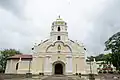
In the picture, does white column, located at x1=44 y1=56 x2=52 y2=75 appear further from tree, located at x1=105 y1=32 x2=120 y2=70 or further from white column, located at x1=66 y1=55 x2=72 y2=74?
tree, located at x1=105 y1=32 x2=120 y2=70

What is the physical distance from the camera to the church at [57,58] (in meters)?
32.0

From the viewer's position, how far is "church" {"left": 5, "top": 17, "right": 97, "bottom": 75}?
3203 cm

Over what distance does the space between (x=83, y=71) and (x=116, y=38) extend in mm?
14129

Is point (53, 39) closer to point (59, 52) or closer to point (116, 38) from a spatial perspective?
point (59, 52)

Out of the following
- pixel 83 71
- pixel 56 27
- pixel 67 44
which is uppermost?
pixel 56 27

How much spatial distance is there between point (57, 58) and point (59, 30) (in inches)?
298

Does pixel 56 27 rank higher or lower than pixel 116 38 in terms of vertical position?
higher

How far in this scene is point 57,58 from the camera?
32.5 meters

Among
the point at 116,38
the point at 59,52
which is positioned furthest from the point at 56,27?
the point at 116,38

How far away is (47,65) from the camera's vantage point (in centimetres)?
3219

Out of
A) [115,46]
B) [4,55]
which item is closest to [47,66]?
[115,46]

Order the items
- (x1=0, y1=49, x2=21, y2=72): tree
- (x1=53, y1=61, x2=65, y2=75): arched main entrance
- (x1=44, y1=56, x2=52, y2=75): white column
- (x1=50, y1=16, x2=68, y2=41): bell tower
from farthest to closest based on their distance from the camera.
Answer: (x1=0, y1=49, x2=21, y2=72): tree → (x1=50, y1=16, x2=68, y2=41): bell tower → (x1=53, y1=61, x2=65, y2=75): arched main entrance → (x1=44, y1=56, x2=52, y2=75): white column

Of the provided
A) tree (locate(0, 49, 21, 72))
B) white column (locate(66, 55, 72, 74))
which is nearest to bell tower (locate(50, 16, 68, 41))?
white column (locate(66, 55, 72, 74))

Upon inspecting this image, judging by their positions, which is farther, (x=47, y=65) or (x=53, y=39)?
(x=53, y=39)
